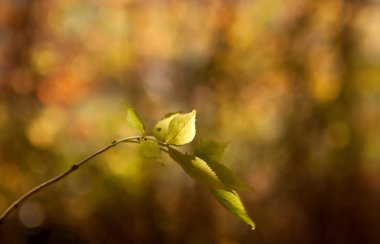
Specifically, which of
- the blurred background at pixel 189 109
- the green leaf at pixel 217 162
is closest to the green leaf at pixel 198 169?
the green leaf at pixel 217 162

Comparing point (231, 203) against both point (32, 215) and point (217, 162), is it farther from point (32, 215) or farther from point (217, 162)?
point (32, 215)

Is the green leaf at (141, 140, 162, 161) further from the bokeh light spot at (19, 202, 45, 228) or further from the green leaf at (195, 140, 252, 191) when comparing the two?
the bokeh light spot at (19, 202, 45, 228)

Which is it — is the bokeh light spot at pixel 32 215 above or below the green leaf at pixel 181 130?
below

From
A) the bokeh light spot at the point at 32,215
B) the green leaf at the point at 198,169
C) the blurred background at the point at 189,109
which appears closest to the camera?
the green leaf at the point at 198,169

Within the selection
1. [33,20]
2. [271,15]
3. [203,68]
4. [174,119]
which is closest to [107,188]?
[203,68]

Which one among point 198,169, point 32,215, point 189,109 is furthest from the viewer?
point 189,109

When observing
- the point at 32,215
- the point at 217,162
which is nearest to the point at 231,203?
the point at 217,162

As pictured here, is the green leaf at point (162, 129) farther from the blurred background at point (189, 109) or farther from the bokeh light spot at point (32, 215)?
the bokeh light spot at point (32, 215)

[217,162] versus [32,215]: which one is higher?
[217,162]
